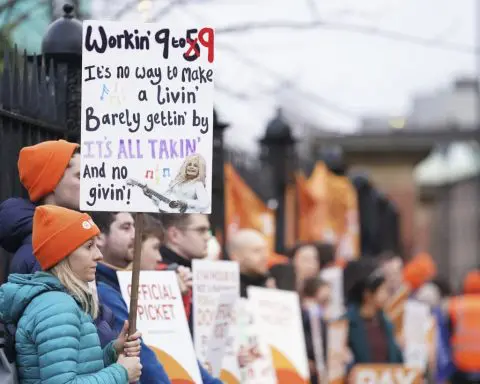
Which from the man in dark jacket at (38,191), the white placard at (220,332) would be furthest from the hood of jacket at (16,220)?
the white placard at (220,332)

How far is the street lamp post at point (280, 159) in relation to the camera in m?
16.7

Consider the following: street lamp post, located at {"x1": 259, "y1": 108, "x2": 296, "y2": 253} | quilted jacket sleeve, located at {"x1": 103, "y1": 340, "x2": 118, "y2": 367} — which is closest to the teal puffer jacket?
quilted jacket sleeve, located at {"x1": 103, "y1": 340, "x2": 118, "y2": 367}

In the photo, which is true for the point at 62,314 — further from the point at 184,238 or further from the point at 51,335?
the point at 184,238

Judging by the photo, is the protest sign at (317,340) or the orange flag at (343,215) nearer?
the protest sign at (317,340)

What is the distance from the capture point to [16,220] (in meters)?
7.39

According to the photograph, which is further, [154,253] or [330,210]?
[330,210]

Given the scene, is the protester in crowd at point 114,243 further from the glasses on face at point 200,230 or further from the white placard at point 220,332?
the white placard at point 220,332

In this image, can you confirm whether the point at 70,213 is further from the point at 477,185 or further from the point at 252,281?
the point at 477,185

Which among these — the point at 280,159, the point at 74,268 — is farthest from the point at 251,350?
the point at 280,159

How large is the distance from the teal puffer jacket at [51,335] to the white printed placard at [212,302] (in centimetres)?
275

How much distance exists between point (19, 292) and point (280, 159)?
10.5 m

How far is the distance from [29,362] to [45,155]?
53.8 inches

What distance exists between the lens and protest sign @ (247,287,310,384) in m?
11.1

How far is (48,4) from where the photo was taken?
13133mm
